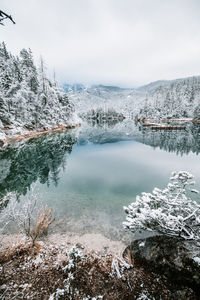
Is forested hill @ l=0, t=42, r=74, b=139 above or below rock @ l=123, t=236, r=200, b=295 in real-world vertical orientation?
above

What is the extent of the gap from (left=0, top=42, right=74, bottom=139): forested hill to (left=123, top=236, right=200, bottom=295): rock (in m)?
34.2

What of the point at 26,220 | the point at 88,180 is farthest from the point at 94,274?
the point at 88,180

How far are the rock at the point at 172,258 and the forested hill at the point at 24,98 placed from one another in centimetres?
Answer: 3420

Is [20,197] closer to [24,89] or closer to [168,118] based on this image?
[24,89]

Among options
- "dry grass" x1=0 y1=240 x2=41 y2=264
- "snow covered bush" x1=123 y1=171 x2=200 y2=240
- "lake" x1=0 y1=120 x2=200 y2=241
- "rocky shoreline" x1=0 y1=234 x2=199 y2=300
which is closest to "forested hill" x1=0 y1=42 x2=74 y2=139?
"lake" x1=0 y1=120 x2=200 y2=241

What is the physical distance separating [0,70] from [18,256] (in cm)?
5290

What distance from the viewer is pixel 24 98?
37188 millimetres

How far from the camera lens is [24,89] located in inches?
1516

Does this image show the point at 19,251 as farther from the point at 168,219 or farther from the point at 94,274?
the point at 168,219

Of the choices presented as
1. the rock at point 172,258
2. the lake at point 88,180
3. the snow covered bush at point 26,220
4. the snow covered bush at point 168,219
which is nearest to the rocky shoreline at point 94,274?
the rock at point 172,258

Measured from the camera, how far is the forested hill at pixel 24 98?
117ft

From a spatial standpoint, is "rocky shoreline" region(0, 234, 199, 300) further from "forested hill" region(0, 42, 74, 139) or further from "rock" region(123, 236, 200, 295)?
"forested hill" region(0, 42, 74, 139)

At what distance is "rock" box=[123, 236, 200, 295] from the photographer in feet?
12.8

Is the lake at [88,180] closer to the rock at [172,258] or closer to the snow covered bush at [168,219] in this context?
the rock at [172,258]
